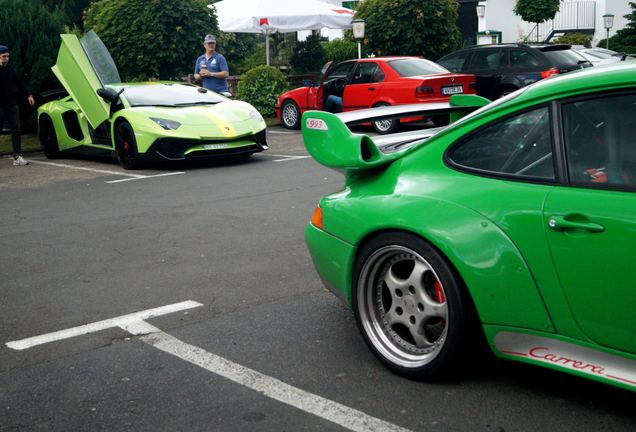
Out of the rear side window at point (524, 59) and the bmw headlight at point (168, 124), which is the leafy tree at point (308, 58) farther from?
the bmw headlight at point (168, 124)

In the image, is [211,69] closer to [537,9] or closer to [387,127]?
[387,127]

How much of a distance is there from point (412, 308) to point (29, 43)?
14.3 m

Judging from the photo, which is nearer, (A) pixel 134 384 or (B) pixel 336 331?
(A) pixel 134 384

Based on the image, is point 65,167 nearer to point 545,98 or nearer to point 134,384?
point 134,384

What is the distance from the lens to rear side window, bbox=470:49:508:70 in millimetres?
18172

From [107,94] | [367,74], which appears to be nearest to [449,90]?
[367,74]

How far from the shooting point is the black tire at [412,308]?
3.90m

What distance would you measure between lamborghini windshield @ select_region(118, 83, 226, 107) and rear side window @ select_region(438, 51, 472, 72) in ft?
23.0

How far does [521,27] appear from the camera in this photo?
47.0 metres

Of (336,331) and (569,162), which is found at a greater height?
(569,162)

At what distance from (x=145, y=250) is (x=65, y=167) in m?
6.73

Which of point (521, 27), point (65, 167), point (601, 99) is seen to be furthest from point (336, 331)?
point (521, 27)

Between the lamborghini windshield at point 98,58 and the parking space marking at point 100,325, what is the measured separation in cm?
803

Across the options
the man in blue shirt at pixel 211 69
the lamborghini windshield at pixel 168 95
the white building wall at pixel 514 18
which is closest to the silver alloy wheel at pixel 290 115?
the man in blue shirt at pixel 211 69
